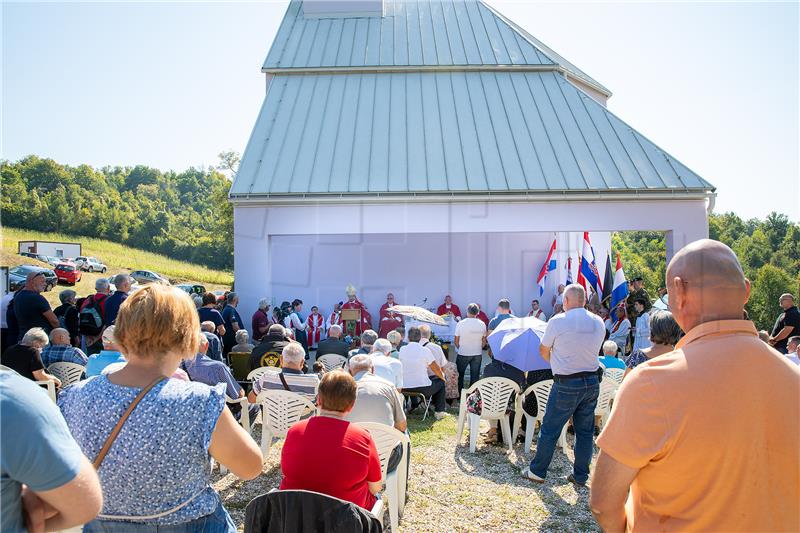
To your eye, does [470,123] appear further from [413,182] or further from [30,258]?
[30,258]

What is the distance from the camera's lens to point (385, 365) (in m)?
6.60

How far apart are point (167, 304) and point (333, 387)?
1.38 m

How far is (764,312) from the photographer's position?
Result: 91.7ft

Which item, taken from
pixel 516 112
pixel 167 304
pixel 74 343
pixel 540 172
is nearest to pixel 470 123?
pixel 516 112

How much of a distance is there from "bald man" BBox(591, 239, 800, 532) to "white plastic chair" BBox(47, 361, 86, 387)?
628 centimetres

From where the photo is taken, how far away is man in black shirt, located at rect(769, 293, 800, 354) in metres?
Answer: 9.62

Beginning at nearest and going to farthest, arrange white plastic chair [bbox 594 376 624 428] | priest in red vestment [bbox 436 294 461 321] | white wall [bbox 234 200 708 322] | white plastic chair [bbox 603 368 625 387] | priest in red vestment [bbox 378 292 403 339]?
white plastic chair [bbox 594 376 624 428]
white plastic chair [bbox 603 368 625 387]
white wall [bbox 234 200 708 322]
priest in red vestment [bbox 378 292 403 339]
priest in red vestment [bbox 436 294 461 321]

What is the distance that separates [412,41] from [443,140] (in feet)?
19.0

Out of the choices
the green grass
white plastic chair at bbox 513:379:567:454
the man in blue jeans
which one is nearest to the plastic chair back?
white plastic chair at bbox 513:379:567:454

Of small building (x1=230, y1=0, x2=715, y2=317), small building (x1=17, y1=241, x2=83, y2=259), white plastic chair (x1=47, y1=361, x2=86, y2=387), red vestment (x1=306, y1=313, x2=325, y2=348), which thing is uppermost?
small building (x1=230, y1=0, x2=715, y2=317)

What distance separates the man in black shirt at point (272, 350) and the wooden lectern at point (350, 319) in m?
5.58

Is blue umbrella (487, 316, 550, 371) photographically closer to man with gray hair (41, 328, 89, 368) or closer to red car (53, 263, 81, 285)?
man with gray hair (41, 328, 89, 368)

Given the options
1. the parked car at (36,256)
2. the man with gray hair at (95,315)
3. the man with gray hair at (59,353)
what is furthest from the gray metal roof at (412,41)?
the parked car at (36,256)

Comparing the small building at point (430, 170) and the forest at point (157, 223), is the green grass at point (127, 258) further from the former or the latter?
the small building at point (430, 170)
